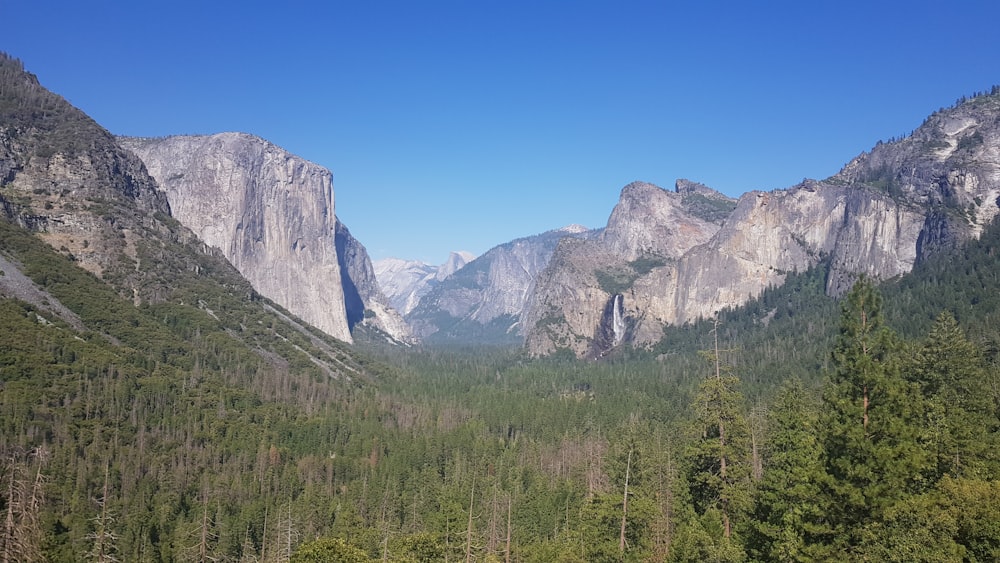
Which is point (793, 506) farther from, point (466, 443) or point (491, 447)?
point (466, 443)

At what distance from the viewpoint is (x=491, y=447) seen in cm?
12050

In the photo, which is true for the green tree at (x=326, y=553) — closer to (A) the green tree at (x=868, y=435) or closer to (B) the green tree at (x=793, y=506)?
(B) the green tree at (x=793, y=506)

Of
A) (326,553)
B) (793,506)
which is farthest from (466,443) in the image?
(793,506)

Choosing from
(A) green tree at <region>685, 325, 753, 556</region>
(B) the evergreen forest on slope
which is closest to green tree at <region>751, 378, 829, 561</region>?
(B) the evergreen forest on slope

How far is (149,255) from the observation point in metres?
182

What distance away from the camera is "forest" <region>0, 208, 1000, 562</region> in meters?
36.3

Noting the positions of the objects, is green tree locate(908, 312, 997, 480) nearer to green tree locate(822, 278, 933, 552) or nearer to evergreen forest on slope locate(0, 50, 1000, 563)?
evergreen forest on slope locate(0, 50, 1000, 563)

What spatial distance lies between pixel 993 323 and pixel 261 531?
120m

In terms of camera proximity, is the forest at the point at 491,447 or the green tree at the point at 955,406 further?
the green tree at the point at 955,406

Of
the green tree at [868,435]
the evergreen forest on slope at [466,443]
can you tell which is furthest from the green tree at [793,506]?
the green tree at [868,435]

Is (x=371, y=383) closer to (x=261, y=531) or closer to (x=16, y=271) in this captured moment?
(x=16, y=271)

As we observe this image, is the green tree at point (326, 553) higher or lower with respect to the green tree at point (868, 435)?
lower

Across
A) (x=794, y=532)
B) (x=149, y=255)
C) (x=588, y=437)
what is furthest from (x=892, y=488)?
(x=149, y=255)

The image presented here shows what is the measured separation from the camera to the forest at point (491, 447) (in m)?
36.3
